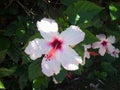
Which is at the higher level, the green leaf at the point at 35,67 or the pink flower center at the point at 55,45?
the pink flower center at the point at 55,45

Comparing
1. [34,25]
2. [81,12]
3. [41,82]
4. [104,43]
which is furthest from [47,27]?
[104,43]

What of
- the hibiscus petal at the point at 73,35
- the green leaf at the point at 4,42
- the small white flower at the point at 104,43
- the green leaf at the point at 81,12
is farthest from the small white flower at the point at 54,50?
the small white flower at the point at 104,43

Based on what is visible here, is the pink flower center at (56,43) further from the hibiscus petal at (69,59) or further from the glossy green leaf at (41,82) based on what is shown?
the glossy green leaf at (41,82)

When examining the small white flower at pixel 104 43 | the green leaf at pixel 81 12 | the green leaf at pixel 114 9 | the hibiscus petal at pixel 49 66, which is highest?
the green leaf at pixel 81 12

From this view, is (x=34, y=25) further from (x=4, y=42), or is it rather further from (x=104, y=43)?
(x=104, y=43)

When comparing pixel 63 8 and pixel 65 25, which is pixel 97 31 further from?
pixel 65 25

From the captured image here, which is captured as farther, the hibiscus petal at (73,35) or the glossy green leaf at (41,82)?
the glossy green leaf at (41,82)

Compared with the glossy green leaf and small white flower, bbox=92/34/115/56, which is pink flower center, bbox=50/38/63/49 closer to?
the glossy green leaf
